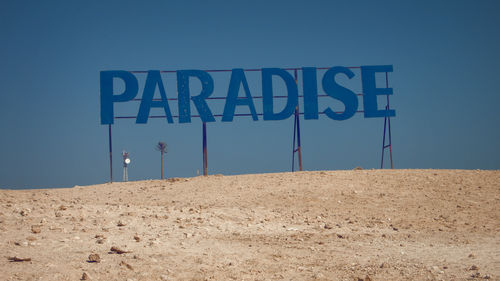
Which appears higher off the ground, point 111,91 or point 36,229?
point 111,91

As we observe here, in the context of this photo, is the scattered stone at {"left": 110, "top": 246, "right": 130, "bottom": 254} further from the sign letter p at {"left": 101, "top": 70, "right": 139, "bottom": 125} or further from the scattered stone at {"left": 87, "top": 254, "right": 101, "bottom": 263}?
the sign letter p at {"left": 101, "top": 70, "right": 139, "bottom": 125}

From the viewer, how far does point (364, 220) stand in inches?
432

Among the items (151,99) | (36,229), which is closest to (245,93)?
(151,99)

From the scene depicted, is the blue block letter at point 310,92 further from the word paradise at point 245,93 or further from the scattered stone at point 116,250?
the scattered stone at point 116,250

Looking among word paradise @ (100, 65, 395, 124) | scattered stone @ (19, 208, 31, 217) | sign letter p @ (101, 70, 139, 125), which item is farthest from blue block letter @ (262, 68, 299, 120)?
scattered stone @ (19, 208, 31, 217)

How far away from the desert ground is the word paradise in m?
4.30

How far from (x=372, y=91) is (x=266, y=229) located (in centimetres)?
1340

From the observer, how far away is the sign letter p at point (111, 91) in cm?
1912

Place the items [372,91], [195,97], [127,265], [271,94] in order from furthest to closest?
1. [372,91]
2. [271,94]
3. [195,97]
4. [127,265]

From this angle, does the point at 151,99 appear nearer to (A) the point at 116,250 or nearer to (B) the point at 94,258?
(A) the point at 116,250

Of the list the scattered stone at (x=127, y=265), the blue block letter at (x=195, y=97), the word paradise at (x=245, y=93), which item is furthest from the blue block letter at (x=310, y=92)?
the scattered stone at (x=127, y=265)

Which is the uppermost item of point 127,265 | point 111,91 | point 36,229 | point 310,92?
point 111,91

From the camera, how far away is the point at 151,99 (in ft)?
63.8

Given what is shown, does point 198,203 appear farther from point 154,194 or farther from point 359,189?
point 359,189
